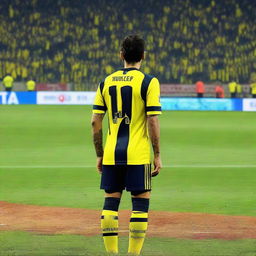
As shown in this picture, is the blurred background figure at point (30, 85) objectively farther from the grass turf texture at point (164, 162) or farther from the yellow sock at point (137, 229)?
the yellow sock at point (137, 229)

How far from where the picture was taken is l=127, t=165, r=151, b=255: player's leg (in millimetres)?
6113

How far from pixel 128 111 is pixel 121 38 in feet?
139

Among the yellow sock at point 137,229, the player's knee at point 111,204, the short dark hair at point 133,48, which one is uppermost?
the short dark hair at point 133,48

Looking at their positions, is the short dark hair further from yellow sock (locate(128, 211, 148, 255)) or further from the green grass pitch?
the green grass pitch

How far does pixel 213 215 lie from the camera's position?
9469mm

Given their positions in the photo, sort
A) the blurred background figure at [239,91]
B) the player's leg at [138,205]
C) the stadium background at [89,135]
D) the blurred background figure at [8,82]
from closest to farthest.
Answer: the player's leg at [138,205], the stadium background at [89,135], the blurred background figure at [8,82], the blurred background figure at [239,91]

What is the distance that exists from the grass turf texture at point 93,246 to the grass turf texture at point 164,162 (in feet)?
8.30

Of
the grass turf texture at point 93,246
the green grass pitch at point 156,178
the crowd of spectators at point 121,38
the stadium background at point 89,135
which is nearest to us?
the grass turf texture at point 93,246

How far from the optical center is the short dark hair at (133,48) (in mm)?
6031

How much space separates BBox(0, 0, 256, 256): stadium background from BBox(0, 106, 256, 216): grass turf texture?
0.09ft

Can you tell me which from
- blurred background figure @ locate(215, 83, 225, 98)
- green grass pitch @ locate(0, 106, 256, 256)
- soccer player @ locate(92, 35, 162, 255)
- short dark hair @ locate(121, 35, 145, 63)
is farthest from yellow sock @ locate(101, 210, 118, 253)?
blurred background figure @ locate(215, 83, 225, 98)

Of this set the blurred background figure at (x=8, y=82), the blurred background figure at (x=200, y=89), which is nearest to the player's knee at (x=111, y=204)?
the blurred background figure at (x=200, y=89)

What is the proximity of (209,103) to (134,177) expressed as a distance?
31.8 m

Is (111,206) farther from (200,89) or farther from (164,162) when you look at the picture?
(200,89)
